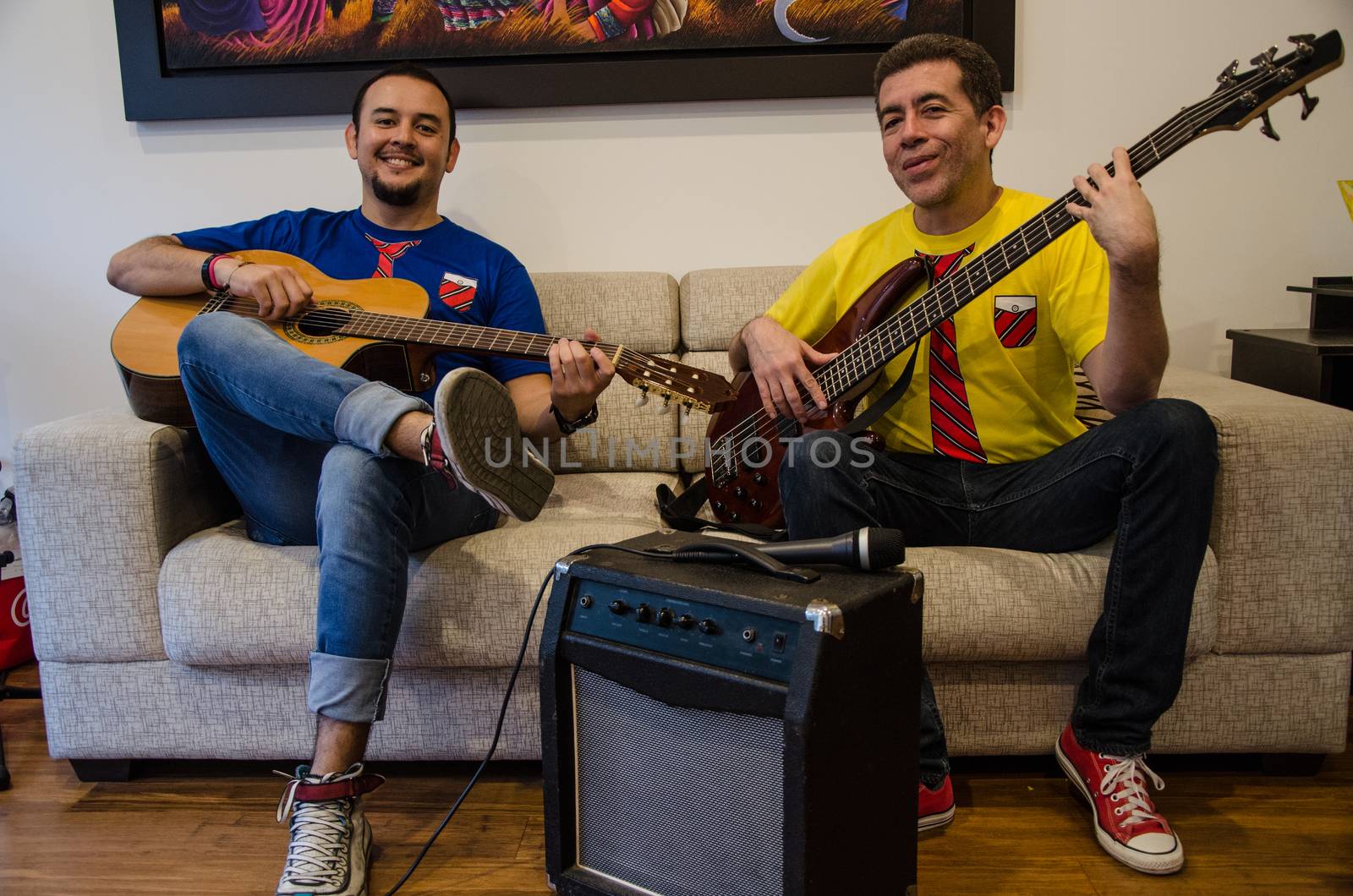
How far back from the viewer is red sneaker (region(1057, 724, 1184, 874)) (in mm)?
1356

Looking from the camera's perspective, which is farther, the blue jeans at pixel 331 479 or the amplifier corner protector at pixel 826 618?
the blue jeans at pixel 331 479

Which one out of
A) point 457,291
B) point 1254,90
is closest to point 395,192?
point 457,291

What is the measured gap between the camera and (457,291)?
1.91 metres

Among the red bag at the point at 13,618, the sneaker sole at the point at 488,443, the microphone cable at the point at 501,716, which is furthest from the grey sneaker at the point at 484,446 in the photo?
the red bag at the point at 13,618

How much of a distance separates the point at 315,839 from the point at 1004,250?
117 cm

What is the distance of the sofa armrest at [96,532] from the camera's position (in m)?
1.59

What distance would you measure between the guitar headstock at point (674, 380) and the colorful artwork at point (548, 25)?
0.92 metres

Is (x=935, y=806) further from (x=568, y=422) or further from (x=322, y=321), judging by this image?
(x=322, y=321)

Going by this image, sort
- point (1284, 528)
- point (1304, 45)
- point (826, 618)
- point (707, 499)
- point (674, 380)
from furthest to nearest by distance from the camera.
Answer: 1. point (707, 499)
2. point (674, 380)
3. point (1284, 528)
4. point (1304, 45)
5. point (826, 618)

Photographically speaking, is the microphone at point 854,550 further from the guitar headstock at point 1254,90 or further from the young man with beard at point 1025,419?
the guitar headstock at point 1254,90

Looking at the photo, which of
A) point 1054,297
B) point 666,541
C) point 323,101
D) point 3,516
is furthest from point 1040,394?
point 3,516

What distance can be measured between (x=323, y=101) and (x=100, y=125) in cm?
54

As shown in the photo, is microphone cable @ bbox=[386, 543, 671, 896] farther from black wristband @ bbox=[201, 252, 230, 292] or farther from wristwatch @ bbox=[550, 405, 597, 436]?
black wristband @ bbox=[201, 252, 230, 292]

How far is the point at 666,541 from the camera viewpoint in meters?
1.24
